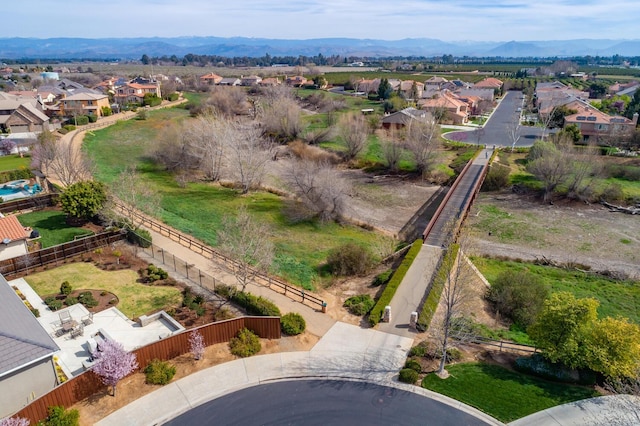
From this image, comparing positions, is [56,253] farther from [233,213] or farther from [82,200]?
[233,213]

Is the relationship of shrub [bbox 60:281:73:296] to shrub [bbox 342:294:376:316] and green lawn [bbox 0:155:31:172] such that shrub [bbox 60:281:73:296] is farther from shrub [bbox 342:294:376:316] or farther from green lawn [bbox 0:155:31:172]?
Answer: green lawn [bbox 0:155:31:172]

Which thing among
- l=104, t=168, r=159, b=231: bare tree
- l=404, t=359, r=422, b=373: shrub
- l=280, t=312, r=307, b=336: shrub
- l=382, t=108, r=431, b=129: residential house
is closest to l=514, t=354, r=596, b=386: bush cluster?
l=404, t=359, r=422, b=373: shrub

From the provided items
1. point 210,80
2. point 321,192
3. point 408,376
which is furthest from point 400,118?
point 210,80

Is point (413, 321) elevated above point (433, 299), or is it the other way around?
point (433, 299)

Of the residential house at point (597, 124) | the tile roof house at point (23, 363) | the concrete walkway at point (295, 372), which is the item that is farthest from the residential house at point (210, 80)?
the concrete walkway at point (295, 372)

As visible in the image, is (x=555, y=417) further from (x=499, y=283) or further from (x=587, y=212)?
(x=587, y=212)

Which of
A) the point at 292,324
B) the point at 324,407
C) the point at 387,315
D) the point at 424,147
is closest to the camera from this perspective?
the point at 324,407
